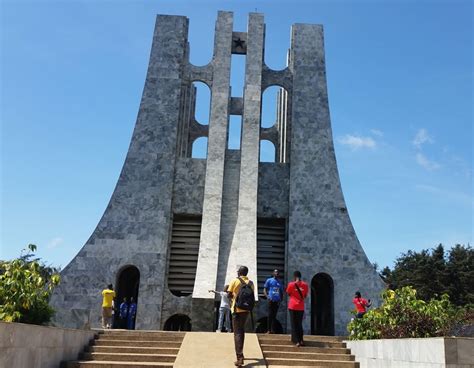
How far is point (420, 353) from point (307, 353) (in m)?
3.28

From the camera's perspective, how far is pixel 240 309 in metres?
8.31

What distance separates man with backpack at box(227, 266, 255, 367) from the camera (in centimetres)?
815

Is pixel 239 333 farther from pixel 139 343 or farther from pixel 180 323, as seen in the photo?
pixel 180 323

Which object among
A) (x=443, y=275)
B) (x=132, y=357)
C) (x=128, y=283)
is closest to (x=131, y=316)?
(x=128, y=283)

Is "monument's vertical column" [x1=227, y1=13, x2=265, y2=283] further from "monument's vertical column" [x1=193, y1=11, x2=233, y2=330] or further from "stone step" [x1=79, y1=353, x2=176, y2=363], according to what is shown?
"stone step" [x1=79, y1=353, x2=176, y2=363]

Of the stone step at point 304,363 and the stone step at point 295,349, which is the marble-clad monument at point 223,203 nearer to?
the stone step at point 295,349

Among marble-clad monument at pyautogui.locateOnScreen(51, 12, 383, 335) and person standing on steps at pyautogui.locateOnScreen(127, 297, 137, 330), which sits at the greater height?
marble-clad monument at pyautogui.locateOnScreen(51, 12, 383, 335)

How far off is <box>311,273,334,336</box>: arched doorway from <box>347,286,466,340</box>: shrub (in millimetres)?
7393

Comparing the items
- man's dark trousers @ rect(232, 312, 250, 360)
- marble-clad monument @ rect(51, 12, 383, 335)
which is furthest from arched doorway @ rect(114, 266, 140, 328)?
man's dark trousers @ rect(232, 312, 250, 360)

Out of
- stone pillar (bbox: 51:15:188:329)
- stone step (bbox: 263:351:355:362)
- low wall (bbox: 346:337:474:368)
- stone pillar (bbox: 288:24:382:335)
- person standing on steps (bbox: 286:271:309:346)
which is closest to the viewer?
low wall (bbox: 346:337:474:368)

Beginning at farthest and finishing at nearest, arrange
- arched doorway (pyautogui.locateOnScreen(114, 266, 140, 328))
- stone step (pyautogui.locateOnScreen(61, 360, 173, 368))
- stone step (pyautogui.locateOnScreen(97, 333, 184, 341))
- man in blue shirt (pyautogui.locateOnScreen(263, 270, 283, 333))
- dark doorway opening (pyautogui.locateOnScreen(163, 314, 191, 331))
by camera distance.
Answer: dark doorway opening (pyautogui.locateOnScreen(163, 314, 191, 331)) < arched doorway (pyautogui.locateOnScreen(114, 266, 140, 328)) < man in blue shirt (pyautogui.locateOnScreen(263, 270, 283, 333)) < stone step (pyautogui.locateOnScreen(97, 333, 184, 341)) < stone step (pyautogui.locateOnScreen(61, 360, 173, 368))

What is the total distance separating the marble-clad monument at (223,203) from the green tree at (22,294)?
712cm

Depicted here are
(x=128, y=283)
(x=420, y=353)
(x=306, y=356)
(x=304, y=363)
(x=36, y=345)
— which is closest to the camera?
(x=420, y=353)

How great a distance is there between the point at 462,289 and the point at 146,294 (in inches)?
1005
